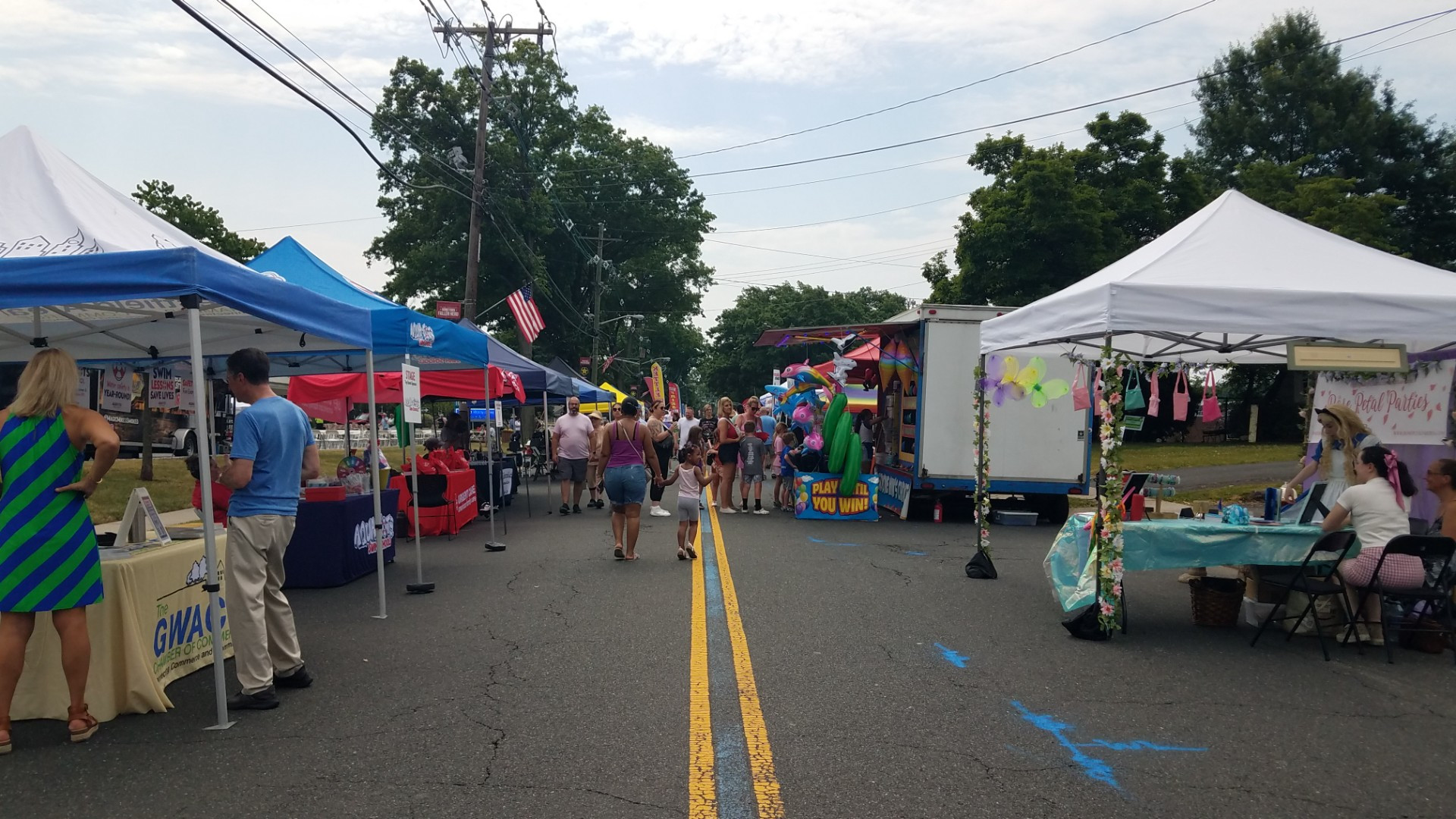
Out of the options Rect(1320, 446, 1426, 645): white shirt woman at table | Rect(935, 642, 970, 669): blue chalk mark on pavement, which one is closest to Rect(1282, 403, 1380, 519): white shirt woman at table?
Rect(1320, 446, 1426, 645): white shirt woman at table

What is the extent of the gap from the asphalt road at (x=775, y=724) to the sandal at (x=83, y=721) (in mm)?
53

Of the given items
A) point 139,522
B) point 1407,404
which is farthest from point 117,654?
point 1407,404

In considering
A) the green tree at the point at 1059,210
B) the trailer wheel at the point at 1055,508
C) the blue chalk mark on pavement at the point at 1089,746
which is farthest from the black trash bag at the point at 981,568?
the green tree at the point at 1059,210

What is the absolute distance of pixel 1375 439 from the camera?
25.7 ft

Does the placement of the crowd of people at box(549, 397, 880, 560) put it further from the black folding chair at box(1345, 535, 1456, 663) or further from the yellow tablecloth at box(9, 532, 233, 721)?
the black folding chair at box(1345, 535, 1456, 663)

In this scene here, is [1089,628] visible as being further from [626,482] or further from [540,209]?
[540,209]

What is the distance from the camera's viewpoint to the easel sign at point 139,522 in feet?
18.0

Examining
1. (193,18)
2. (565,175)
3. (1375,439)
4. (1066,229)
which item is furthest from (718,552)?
(565,175)

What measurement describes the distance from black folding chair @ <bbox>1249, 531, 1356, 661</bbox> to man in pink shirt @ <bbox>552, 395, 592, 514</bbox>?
35.5 ft

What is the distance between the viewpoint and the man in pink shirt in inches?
622

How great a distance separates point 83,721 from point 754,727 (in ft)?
11.1

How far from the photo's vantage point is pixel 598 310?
48906mm

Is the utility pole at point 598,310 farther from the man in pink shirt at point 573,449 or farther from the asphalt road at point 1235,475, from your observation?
the man in pink shirt at point 573,449

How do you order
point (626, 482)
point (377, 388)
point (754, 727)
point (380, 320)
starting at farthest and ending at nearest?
point (377, 388)
point (626, 482)
point (380, 320)
point (754, 727)
